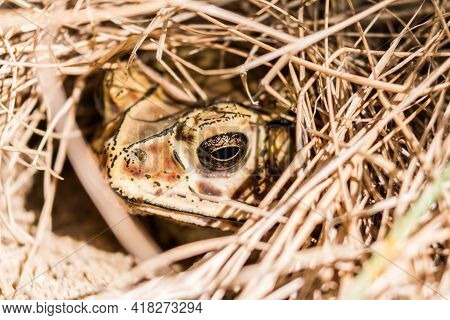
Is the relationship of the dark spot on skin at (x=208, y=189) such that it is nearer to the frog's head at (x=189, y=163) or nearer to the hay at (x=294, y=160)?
the frog's head at (x=189, y=163)

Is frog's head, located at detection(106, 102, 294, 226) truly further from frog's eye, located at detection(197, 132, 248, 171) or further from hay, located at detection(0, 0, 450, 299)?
hay, located at detection(0, 0, 450, 299)

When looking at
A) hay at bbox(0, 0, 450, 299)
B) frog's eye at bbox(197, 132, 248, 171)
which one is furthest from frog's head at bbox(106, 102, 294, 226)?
hay at bbox(0, 0, 450, 299)

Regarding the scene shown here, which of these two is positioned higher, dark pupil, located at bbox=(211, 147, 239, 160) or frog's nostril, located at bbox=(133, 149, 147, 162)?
frog's nostril, located at bbox=(133, 149, 147, 162)

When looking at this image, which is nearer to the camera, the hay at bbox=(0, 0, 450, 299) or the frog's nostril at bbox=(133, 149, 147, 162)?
the hay at bbox=(0, 0, 450, 299)

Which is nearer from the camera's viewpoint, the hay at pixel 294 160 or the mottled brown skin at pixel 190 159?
the hay at pixel 294 160

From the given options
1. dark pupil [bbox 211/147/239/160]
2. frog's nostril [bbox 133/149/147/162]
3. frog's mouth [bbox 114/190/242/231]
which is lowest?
frog's mouth [bbox 114/190/242/231]

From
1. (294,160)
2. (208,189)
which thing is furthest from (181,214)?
(294,160)

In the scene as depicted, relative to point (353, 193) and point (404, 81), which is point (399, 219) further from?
point (404, 81)

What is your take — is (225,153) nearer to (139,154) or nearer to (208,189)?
(208,189)

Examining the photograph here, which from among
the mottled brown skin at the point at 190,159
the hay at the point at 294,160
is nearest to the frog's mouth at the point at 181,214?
the mottled brown skin at the point at 190,159
